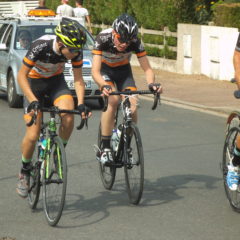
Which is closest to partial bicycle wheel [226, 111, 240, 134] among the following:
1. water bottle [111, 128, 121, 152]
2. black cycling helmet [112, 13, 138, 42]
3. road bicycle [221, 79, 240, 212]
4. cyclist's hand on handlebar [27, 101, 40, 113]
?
road bicycle [221, 79, 240, 212]

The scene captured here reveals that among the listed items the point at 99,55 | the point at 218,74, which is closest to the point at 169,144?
the point at 99,55

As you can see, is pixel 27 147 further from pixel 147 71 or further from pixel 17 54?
pixel 17 54

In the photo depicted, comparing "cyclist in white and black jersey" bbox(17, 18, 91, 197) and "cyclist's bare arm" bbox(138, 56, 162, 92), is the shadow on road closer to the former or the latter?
"cyclist in white and black jersey" bbox(17, 18, 91, 197)

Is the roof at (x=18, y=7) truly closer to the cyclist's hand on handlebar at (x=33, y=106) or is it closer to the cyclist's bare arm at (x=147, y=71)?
the cyclist's bare arm at (x=147, y=71)

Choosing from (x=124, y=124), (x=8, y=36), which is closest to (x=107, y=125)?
(x=124, y=124)

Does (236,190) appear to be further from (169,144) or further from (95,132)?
(95,132)

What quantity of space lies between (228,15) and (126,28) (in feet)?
45.8

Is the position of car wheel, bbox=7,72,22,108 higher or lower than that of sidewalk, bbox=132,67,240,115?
higher

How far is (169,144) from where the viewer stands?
12250 millimetres

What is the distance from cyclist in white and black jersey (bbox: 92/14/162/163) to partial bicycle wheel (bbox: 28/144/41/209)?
2.82ft

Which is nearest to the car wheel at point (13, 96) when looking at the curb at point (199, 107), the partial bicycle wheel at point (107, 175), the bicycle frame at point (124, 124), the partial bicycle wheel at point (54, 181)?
the curb at point (199, 107)

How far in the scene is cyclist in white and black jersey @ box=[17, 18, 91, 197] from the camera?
299 inches

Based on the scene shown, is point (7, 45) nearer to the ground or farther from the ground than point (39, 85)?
nearer to the ground

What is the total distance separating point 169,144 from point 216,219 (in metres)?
4.56
